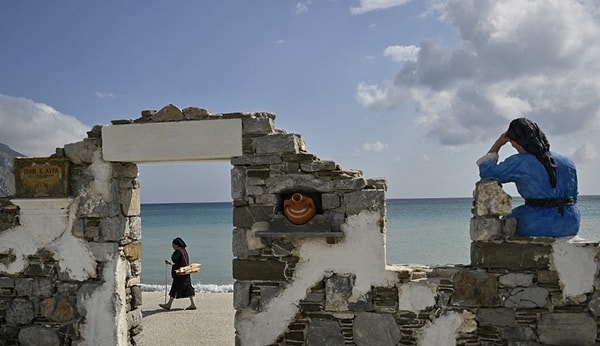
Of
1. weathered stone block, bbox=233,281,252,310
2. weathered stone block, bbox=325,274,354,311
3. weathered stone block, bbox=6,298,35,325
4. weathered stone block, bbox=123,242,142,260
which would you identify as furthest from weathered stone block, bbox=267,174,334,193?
weathered stone block, bbox=6,298,35,325

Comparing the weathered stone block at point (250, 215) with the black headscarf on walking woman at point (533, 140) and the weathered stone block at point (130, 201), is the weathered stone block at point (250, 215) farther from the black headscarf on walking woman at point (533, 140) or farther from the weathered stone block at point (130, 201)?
the black headscarf on walking woman at point (533, 140)

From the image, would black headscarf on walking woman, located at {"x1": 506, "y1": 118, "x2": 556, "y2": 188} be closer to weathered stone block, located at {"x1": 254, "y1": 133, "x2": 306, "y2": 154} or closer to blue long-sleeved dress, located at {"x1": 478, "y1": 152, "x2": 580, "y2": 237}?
blue long-sleeved dress, located at {"x1": 478, "y1": 152, "x2": 580, "y2": 237}

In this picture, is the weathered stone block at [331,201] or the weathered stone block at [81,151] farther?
the weathered stone block at [81,151]

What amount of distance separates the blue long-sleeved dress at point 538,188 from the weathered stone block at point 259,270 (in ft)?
6.84

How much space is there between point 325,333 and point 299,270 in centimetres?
62

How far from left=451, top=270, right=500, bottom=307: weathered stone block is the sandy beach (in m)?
3.22

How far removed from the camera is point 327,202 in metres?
4.95

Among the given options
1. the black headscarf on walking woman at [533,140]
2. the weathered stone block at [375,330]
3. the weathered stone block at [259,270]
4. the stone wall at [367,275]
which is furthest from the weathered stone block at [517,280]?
the weathered stone block at [259,270]

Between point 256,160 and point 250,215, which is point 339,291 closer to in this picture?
point 250,215

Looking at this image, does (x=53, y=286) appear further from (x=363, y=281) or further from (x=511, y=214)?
(x=511, y=214)

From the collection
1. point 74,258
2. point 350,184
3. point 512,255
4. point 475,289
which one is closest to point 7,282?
point 74,258

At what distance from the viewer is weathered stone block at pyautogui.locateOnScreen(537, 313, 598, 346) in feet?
15.2

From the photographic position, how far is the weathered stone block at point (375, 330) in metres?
4.86

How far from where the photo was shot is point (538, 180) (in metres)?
4.74
